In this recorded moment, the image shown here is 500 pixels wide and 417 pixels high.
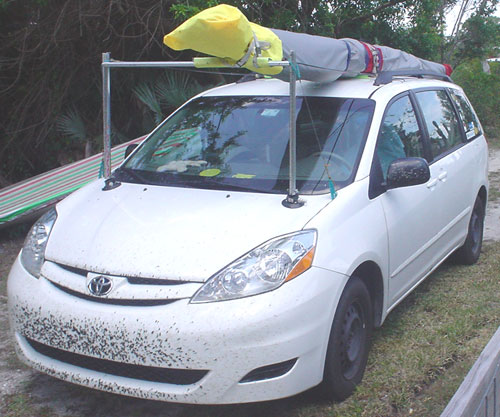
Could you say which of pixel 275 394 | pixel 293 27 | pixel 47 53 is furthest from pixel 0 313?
pixel 293 27

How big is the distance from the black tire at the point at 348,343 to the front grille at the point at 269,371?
270mm

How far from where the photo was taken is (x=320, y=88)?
14.3 feet

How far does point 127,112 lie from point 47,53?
Result: 4.89ft

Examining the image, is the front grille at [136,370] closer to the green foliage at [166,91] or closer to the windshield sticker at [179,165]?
the windshield sticker at [179,165]

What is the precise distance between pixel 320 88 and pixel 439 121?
49.0 inches

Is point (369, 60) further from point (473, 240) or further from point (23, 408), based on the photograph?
point (23, 408)

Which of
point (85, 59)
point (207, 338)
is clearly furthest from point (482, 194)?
point (85, 59)

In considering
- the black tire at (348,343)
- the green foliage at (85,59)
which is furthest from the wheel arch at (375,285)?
the green foliage at (85,59)

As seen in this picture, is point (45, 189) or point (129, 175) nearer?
point (129, 175)

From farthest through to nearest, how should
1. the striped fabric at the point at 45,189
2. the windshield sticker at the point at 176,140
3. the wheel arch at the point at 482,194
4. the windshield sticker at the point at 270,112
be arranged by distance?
the striped fabric at the point at 45,189, the wheel arch at the point at 482,194, the windshield sticker at the point at 176,140, the windshield sticker at the point at 270,112

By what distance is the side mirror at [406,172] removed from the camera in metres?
3.83

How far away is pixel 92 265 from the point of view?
3156mm

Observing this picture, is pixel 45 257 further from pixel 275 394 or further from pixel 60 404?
pixel 275 394

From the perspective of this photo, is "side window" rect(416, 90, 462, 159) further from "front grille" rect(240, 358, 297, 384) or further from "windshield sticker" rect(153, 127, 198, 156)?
"front grille" rect(240, 358, 297, 384)
